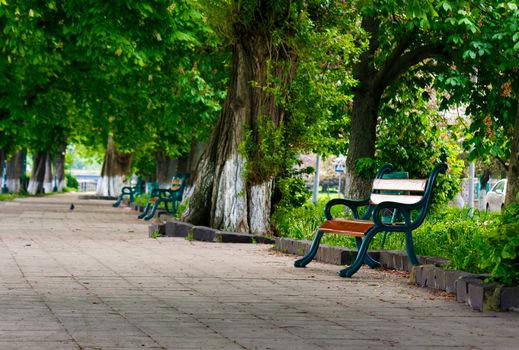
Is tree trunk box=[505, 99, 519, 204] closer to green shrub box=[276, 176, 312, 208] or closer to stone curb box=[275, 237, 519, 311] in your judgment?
stone curb box=[275, 237, 519, 311]

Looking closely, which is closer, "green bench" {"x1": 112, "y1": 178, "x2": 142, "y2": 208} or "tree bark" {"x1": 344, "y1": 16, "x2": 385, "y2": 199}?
"tree bark" {"x1": 344, "y1": 16, "x2": 385, "y2": 199}

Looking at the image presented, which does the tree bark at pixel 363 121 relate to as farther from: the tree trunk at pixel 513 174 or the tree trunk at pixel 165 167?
the tree trunk at pixel 165 167

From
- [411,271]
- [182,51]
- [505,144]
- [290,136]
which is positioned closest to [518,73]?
[505,144]

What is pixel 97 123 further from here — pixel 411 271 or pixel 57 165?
pixel 57 165

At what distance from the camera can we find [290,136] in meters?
18.1

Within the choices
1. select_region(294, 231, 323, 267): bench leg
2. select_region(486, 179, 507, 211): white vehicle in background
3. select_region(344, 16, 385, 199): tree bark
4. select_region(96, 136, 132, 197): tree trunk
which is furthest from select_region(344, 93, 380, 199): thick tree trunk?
select_region(96, 136, 132, 197): tree trunk

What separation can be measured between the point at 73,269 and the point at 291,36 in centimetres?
732

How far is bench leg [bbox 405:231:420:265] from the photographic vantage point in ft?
37.3

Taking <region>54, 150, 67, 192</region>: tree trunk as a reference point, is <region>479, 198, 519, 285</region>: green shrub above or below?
below

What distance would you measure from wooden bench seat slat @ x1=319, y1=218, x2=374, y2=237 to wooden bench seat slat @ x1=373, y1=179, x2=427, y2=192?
608 millimetres

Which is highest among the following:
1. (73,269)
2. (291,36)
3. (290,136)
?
(291,36)

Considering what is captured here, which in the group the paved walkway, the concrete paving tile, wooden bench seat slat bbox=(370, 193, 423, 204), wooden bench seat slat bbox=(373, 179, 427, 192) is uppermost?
wooden bench seat slat bbox=(373, 179, 427, 192)

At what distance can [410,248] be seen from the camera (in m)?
11.4

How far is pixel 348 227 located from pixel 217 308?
3.71 metres
